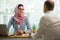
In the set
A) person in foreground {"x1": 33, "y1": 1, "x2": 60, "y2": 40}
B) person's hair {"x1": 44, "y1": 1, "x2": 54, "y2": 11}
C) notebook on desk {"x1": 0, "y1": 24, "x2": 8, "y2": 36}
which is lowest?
notebook on desk {"x1": 0, "y1": 24, "x2": 8, "y2": 36}

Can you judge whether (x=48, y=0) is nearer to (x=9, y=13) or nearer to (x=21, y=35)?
(x=21, y=35)

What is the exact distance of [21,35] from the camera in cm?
269

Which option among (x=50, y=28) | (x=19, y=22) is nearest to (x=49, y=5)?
(x=50, y=28)

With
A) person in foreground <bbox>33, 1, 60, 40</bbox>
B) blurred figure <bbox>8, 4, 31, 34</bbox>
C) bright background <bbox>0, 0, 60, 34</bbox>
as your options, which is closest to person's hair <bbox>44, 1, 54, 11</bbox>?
person in foreground <bbox>33, 1, 60, 40</bbox>

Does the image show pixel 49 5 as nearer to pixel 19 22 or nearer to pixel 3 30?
pixel 3 30

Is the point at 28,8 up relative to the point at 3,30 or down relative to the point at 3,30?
up

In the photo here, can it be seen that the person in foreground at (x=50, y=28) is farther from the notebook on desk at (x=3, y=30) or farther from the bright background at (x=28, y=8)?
the bright background at (x=28, y=8)

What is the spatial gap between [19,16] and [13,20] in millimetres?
162

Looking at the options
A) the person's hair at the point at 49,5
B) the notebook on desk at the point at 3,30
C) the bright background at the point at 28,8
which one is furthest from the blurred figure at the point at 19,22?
the person's hair at the point at 49,5

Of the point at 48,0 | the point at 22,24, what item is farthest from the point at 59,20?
the point at 22,24

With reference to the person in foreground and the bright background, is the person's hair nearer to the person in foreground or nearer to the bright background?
the person in foreground

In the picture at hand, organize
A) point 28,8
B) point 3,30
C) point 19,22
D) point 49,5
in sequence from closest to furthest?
point 49,5 < point 3,30 < point 19,22 < point 28,8

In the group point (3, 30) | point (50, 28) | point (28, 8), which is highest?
point (28, 8)

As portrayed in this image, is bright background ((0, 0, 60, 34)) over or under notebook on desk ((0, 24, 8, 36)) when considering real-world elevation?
over
